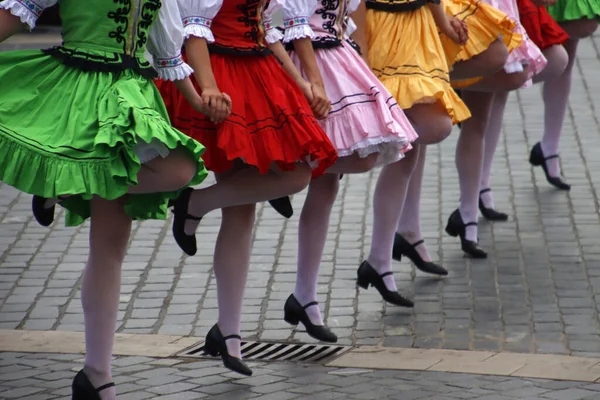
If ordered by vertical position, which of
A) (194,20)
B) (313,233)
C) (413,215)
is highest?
(194,20)

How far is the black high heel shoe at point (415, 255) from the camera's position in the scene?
627 cm

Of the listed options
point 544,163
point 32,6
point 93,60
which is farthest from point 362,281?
point 544,163

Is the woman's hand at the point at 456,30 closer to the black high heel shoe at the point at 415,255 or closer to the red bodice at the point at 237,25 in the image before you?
the black high heel shoe at the point at 415,255

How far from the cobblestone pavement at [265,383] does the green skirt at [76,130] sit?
36.3 inches

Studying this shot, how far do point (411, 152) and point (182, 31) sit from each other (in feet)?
6.09

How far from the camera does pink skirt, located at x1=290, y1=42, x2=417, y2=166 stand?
16.0ft

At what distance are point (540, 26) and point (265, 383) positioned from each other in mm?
3276

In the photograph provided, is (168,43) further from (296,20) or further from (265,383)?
(265,383)

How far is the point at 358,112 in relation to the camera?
492cm

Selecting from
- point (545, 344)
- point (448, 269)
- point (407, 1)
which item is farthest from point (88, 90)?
point (448, 269)

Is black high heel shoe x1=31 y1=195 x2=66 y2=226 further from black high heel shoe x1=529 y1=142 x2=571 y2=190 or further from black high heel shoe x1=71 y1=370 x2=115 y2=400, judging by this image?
black high heel shoe x1=529 y1=142 x2=571 y2=190

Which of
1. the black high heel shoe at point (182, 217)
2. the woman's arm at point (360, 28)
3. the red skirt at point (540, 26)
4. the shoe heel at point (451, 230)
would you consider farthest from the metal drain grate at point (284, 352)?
the red skirt at point (540, 26)

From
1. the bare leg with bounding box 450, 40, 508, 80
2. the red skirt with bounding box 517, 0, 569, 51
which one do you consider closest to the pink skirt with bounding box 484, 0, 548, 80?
the bare leg with bounding box 450, 40, 508, 80

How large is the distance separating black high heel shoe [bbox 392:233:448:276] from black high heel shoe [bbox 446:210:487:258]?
409 millimetres
